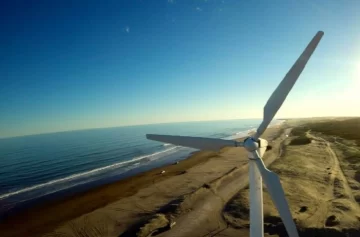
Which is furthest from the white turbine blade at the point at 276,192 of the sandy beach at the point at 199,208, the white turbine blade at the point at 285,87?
the sandy beach at the point at 199,208

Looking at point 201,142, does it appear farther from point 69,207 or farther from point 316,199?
point 69,207

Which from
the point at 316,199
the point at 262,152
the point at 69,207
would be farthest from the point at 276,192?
the point at 69,207

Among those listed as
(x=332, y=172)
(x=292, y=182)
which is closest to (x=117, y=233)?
(x=292, y=182)

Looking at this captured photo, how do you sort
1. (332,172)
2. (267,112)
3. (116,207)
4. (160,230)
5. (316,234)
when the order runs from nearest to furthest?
(267,112) → (316,234) → (160,230) → (116,207) → (332,172)

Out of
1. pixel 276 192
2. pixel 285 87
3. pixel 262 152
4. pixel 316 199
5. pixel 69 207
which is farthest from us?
pixel 69 207

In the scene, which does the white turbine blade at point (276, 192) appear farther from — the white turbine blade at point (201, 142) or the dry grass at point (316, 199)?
the dry grass at point (316, 199)

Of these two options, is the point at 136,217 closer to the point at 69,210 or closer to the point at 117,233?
the point at 117,233
